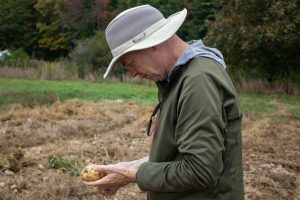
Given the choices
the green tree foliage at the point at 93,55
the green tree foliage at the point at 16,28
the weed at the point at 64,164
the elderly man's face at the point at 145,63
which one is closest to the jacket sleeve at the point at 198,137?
the elderly man's face at the point at 145,63

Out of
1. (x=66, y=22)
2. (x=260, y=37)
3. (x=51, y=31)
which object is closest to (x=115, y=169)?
(x=260, y=37)

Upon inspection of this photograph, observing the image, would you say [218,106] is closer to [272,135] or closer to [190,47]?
[190,47]

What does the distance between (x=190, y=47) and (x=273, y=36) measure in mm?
13970

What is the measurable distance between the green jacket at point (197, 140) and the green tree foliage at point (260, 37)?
Result: 13.9 metres

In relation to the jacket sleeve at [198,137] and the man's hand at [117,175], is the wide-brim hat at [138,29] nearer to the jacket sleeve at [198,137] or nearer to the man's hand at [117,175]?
the jacket sleeve at [198,137]

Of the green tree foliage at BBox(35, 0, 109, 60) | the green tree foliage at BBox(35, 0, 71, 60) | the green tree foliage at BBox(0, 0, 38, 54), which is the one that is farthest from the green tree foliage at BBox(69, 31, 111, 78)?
the green tree foliage at BBox(0, 0, 38, 54)

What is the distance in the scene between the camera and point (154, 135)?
69.9 inches

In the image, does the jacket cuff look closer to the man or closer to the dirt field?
the man

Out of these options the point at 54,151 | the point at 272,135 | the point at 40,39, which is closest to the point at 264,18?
the point at 272,135

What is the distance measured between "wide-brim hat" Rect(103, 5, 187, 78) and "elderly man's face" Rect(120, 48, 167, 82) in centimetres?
3

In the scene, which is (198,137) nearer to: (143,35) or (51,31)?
(143,35)

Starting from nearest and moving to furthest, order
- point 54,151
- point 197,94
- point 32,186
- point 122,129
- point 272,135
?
1. point 197,94
2. point 32,186
3. point 54,151
4. point 272,135
5. point 122,129

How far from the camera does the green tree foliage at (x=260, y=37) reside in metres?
15.1

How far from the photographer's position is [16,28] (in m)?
33.8
